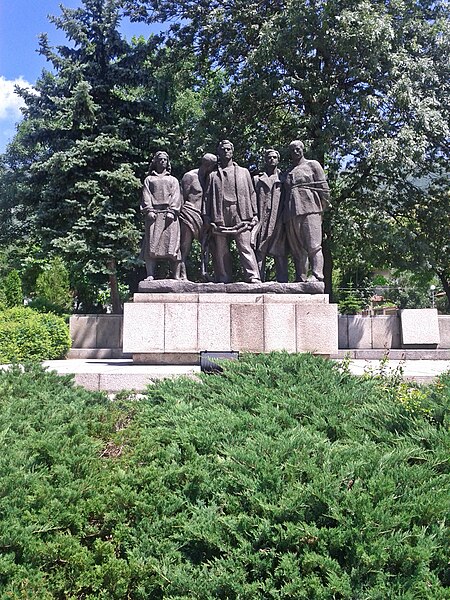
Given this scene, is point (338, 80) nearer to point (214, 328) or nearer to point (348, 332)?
point (348, 332)

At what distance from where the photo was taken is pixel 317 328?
933 centimetres

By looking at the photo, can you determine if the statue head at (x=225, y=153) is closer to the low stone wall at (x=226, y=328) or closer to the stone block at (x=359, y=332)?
the low stone wall at (x=226, y=328)

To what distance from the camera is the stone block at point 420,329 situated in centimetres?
1304

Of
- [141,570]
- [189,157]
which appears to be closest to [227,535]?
[141,570]

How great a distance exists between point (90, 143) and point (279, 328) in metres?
10.6

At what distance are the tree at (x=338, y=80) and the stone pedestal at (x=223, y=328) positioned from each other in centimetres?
666

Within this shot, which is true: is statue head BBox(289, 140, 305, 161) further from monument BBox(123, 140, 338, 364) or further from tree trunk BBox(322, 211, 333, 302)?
tree trunk BBox(322, 211, 333, 302)

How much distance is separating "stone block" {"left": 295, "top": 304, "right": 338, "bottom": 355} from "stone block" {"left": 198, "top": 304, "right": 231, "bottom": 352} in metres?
1.23

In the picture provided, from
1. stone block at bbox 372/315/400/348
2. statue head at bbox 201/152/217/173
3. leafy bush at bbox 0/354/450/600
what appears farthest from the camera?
stone block at bbox 372/315/400/348

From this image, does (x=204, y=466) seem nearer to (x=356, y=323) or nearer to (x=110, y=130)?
(x=356, y=323)

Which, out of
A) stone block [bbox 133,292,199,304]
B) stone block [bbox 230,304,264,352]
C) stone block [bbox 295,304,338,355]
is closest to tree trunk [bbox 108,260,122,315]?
stone block [bbox 133,292,199,304]

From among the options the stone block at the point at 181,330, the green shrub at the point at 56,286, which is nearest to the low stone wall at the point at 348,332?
the stone block at the point at 181,330

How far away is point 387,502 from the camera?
2.55 meters

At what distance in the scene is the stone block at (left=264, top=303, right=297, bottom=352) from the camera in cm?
933
